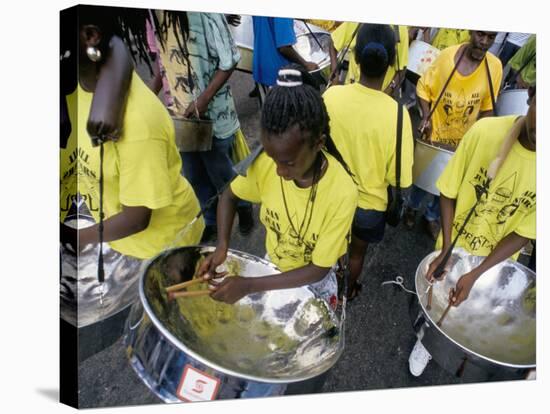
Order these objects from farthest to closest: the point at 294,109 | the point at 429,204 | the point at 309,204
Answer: the point at 429,204, the point at 309,204, the point at 294,109

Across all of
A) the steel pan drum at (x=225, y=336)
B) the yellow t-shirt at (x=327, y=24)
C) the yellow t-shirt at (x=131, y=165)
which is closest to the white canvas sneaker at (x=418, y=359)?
the steel pan drum at (x=225, y=336)

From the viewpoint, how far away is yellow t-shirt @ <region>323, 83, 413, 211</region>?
177 centimetres

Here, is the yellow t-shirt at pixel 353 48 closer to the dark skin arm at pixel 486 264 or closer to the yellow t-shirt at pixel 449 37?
the yellow t-shirt at pixel 449 37

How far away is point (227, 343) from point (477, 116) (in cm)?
127

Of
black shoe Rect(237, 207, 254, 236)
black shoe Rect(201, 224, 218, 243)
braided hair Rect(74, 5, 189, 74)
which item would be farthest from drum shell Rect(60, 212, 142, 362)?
braided hair Rect(74, 5, 189, 74)

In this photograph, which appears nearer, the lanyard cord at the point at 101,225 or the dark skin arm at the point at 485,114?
the lanyard cord at the point at 101,225

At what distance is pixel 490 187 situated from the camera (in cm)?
200

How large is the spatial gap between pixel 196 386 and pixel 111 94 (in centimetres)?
90

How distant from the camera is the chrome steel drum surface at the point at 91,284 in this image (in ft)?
5.46

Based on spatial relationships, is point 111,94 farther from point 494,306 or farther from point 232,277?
point 494,306

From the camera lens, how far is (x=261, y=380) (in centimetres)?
154

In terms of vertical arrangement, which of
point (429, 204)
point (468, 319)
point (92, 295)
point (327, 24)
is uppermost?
point (327, 24)

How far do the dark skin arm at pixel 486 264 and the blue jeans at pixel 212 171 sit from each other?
93 cm

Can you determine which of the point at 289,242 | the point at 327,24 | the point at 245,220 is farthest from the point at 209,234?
the point at 327,24
